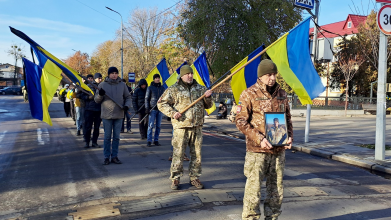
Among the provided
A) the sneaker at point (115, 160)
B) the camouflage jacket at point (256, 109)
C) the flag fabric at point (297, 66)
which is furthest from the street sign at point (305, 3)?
the camouflage jacket at point (256, 109)

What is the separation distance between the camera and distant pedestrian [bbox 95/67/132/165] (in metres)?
6.53

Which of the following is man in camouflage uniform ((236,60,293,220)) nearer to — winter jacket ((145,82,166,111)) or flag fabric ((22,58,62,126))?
flag fabric ((22,58,62,126))

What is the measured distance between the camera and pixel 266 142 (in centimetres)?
327

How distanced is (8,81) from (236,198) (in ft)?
364

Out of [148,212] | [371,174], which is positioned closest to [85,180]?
[148,212]

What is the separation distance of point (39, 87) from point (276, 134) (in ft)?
16.3

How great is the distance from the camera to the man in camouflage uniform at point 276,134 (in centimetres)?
333

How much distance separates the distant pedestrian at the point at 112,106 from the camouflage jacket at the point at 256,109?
371 cm

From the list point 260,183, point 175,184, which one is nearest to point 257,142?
point 260,183

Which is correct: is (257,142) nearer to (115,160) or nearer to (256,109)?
(256,109)

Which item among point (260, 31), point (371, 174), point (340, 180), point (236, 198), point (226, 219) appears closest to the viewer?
point (226, 219)

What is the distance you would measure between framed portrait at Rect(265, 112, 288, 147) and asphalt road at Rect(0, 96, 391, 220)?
1.25 m

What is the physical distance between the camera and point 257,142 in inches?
131

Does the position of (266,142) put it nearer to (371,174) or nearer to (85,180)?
(85,180)
